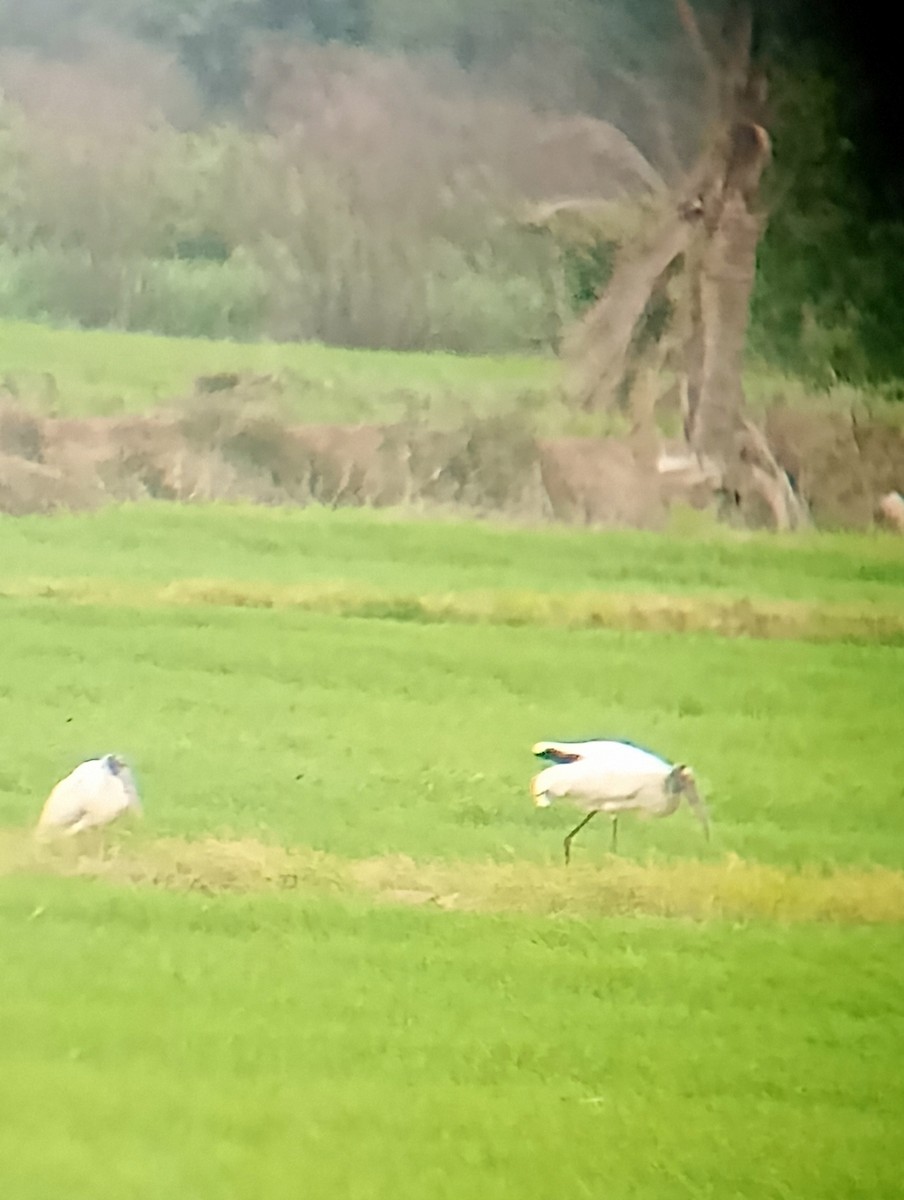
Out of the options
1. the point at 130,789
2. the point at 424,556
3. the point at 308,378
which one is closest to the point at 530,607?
the point at 424,556

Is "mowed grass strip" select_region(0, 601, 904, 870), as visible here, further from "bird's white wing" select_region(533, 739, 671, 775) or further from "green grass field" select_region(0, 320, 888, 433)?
"green grass field" select_region(0, 320, 888, 433)

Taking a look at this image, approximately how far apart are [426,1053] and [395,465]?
63 centimetres

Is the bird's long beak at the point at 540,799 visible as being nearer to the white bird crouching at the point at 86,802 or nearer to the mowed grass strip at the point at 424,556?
the mowed grass strip at the point at 424,556

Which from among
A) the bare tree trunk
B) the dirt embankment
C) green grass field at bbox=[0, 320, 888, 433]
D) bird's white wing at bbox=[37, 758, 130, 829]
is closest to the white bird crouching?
bird's white wing at bbox=[37, 758, 130, 829]

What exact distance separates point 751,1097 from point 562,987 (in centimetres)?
22

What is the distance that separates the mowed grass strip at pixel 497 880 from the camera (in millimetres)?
1205

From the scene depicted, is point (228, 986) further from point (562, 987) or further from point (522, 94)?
point (522, 94)

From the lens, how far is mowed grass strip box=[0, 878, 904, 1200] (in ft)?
3.75

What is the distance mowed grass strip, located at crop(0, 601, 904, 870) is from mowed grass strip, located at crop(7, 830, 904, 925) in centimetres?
1

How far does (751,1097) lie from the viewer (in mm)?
1191

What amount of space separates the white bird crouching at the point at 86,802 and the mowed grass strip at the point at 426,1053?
0.06 metres

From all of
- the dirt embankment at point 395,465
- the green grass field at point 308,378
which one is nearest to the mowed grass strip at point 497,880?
the dirt embankment at point 395,465

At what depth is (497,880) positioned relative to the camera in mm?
1223

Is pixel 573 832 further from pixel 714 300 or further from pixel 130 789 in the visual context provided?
pixel 714 300
